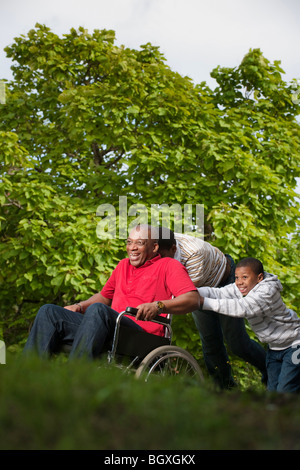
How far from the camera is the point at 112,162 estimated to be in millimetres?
8492

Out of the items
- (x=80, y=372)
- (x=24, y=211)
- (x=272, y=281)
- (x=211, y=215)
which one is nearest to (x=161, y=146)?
(x=211, y=215)

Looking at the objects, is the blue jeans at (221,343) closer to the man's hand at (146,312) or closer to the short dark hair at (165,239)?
the short dark hair at (165,239)

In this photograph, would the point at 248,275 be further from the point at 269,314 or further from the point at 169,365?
the point at 169,365

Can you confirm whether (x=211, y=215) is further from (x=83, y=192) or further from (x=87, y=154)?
(x=87, y=154)

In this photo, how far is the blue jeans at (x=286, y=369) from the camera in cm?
340

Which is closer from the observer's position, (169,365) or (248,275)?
(169,365)

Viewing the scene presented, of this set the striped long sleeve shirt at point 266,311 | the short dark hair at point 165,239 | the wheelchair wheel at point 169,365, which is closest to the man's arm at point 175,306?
the striped long sleeve shirt at point 266,311

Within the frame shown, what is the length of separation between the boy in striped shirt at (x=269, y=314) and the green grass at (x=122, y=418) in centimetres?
144

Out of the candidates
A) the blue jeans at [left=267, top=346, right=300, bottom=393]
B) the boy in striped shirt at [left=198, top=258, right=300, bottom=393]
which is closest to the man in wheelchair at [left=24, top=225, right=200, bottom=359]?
the boy in striped shirt at [left=198, top=258, right=300, bottom=393]

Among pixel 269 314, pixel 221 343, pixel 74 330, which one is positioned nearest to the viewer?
pixel 74 330

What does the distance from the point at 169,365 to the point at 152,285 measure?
0.57m
